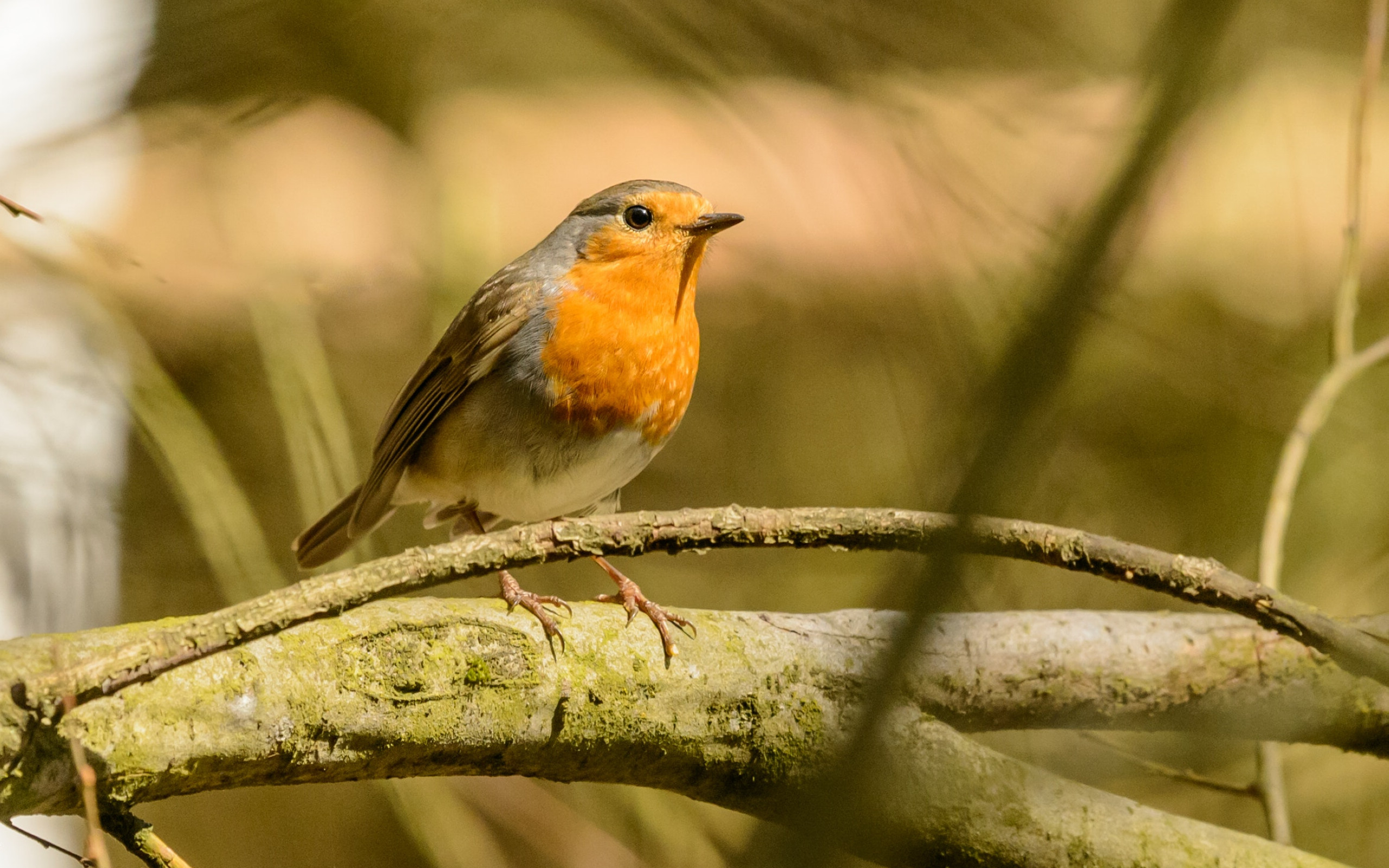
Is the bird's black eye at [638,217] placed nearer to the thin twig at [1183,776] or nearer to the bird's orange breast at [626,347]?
the bird's orange breast at [626,347]

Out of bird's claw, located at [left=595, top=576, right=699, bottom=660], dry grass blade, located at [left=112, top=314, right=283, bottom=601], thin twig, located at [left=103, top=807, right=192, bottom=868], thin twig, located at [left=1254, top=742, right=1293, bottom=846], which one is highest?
thin twig, located at [left=1254, top=742, right=1293, bottom=846]

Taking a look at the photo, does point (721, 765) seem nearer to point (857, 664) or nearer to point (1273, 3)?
point (857, 664)

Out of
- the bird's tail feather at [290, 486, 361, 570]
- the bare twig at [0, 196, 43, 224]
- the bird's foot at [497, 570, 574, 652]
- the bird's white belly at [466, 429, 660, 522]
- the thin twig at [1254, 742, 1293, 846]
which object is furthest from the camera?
the bird's tail feather at [290, 486, 361, 570]

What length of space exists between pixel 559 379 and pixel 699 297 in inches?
35.8

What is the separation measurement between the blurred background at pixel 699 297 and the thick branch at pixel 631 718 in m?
0.22

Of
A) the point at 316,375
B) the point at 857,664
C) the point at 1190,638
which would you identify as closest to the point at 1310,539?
the point at 1190,638

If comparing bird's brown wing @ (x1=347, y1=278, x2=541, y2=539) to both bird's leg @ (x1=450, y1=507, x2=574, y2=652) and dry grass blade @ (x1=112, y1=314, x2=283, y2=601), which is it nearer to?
dry grass blade @ (x1=112, y1=314, x2=283, y2=601)

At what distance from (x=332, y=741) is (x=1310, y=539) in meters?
2.95

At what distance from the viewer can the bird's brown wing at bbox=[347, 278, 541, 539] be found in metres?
2.62

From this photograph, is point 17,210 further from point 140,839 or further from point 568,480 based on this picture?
point 568,480

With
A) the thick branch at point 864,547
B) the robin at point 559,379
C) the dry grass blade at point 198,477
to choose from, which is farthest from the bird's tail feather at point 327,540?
the thick branch at point 864,547

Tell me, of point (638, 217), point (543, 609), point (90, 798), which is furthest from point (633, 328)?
point (90, 798)

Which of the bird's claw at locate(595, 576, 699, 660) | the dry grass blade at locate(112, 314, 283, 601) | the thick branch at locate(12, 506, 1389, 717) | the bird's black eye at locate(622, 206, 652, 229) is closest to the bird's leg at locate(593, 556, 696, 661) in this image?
the bird's claw at locate(595, 576, 699, 660)

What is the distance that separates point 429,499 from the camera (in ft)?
9.42
